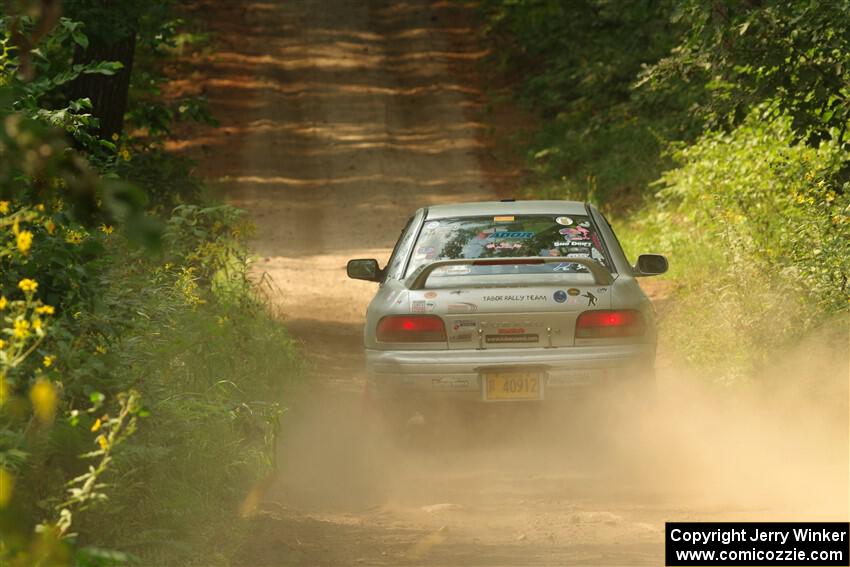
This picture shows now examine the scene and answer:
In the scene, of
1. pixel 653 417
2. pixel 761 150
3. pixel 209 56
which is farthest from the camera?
pixel 209 56

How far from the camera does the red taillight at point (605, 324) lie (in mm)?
8125

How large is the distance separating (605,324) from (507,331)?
629mm

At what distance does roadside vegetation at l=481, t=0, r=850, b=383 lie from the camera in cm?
1009

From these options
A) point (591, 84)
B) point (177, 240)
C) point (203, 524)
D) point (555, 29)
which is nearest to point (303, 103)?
point (555, 29)

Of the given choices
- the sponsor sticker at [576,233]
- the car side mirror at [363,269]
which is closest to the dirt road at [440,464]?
the car side mirror at [363,269]

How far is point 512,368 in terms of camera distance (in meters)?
8.03

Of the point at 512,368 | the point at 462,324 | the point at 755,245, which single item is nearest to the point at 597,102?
the point at 755,245

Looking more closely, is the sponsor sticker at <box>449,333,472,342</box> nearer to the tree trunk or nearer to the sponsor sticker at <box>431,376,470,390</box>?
the sponsor sticker at <box>431,376,470,390</box>

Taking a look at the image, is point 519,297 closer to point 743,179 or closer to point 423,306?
point 423,306

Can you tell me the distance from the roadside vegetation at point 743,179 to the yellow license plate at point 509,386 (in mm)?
2616

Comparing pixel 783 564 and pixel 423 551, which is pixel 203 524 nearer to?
pixel 423 551

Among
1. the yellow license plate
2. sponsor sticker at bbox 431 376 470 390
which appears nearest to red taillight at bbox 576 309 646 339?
the yellow license plate

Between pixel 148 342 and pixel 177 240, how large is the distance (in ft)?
12.4

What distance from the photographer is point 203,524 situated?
6.38 m
